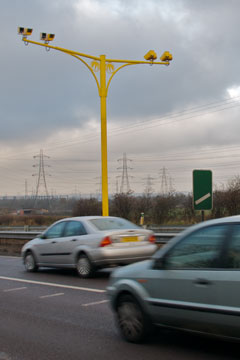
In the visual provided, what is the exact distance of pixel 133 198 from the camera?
130 feet

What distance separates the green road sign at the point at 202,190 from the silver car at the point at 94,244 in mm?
1941

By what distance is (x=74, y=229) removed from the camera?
12.2 metres

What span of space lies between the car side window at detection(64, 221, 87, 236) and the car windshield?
0.32m

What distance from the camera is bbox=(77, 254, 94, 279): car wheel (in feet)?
37.6

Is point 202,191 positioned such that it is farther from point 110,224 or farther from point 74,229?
point 74,229

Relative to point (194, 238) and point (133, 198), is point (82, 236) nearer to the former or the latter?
point (194, 238)

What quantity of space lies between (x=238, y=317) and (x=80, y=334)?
262cm

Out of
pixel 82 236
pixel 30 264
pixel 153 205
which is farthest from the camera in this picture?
pixel 153 205

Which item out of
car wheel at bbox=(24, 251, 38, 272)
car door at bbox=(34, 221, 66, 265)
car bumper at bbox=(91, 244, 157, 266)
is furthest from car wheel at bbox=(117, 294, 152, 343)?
car wheel at bbox=(24, 251, 38, 272)

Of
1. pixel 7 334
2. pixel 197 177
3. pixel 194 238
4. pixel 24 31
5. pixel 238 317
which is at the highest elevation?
pixel 24 31

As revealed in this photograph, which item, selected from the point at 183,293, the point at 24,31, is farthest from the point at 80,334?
the point at 24,31

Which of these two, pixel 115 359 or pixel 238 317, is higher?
pixel 238 317

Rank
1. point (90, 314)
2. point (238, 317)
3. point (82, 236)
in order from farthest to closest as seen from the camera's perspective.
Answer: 1. point (82, 236)
2. point (90, 314)
3. point (238, 317)

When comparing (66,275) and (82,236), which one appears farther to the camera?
(66,275)
